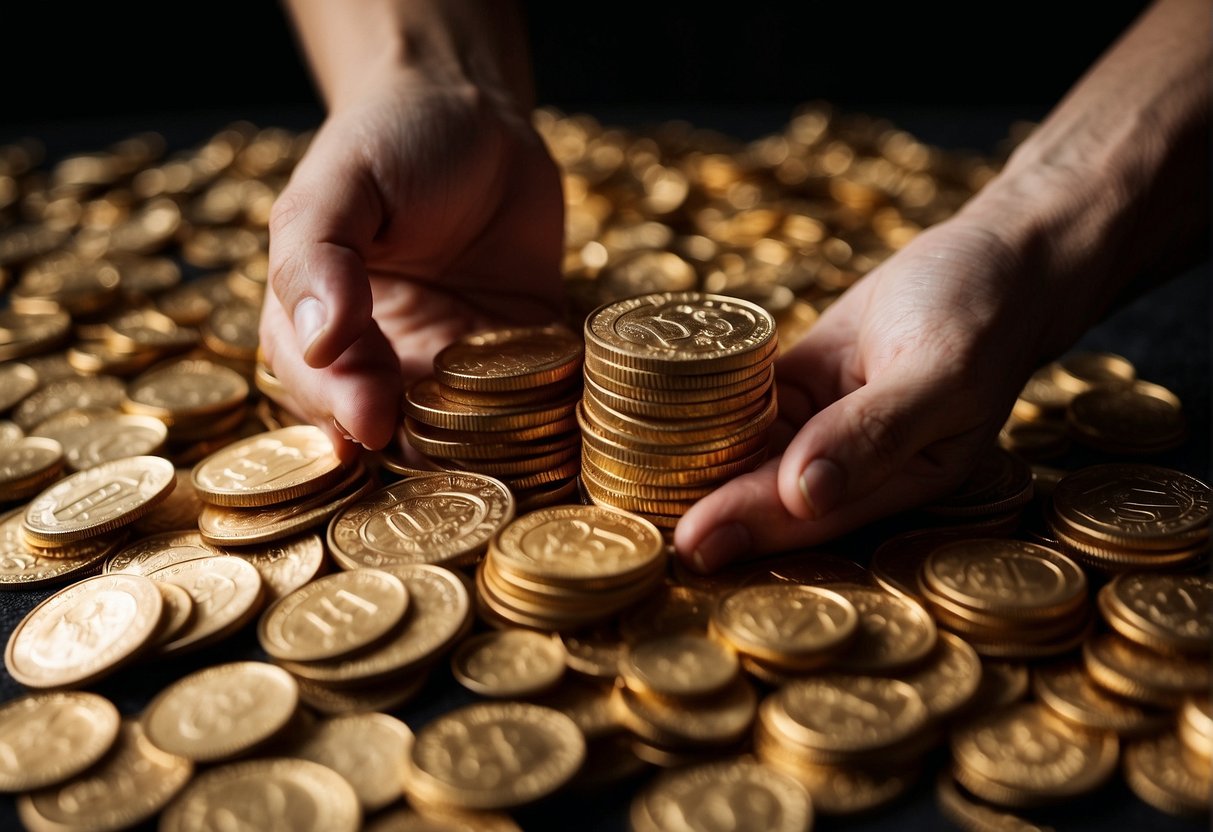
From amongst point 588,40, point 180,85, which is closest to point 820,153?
point 588,40

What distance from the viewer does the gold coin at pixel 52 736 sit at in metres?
1.12

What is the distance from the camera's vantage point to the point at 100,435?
1.81 meters

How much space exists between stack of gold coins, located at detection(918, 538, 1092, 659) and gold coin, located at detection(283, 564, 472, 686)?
0.60 meters

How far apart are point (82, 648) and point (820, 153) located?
8.78 ft

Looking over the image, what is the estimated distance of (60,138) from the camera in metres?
3.77

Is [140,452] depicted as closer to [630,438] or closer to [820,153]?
[630,438]

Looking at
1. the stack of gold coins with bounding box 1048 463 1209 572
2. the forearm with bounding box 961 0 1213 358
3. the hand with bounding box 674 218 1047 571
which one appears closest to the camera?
the hand with bounding box 674 218 1047 571

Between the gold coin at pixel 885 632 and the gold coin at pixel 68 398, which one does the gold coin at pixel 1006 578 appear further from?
the gold coin at pixel 68 398

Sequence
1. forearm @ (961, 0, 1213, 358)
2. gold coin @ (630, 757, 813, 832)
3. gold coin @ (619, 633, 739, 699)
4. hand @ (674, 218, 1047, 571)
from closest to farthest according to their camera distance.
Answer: gold coin @ (630, 757, 813, 832) < gold coin @ (619, 633, 739, 699) < hand @ (674, 218, 1047, 571) < forearm @ (961, 0, 1213, 358)

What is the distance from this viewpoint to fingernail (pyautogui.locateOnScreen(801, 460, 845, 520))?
122cm

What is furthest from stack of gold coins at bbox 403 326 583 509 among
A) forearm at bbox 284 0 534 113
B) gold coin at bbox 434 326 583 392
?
forearm at bbox 284 0 534 113

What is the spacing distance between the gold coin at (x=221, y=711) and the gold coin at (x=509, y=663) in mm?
205

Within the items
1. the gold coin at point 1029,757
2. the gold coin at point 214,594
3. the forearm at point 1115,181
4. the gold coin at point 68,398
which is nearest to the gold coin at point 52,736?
the gold coin at point 214,594

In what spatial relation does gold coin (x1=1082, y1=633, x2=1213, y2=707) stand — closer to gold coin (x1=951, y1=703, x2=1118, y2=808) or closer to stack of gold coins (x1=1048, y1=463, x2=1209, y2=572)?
gold coin (x1=951, y1=703, x2=1118, y2=808)
